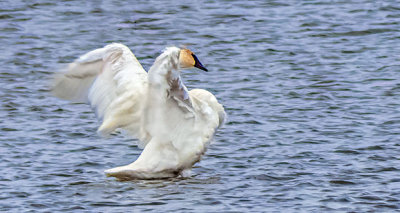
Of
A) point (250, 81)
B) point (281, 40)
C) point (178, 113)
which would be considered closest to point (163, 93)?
point (178, 113)

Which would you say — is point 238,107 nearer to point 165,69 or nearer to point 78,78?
point 78,78

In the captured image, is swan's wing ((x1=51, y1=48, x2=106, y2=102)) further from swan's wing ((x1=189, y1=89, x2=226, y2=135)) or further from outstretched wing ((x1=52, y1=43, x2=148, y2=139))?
swan's wing ((x1=189, y1=89, x2=226, y2=135))

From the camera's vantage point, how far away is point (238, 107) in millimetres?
11727

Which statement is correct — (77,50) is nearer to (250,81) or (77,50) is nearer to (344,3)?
(250,81)

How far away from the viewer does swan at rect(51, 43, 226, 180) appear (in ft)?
28.2

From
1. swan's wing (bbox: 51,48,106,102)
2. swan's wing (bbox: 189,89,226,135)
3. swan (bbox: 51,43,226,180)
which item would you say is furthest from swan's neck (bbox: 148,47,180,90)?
swan's wing (bbox: 51,48,106,102)

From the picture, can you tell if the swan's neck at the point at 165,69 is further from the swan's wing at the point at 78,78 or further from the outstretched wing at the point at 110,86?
the swan's wing at the point at 78,78

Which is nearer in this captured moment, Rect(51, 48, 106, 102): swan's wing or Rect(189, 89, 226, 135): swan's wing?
Rect(189, 89, 226, 135): swan's wing

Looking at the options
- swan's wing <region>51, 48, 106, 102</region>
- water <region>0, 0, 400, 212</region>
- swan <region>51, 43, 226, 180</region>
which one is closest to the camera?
water <region>0, 0, 400, 212</region>

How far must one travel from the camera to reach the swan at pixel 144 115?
28.2 feet

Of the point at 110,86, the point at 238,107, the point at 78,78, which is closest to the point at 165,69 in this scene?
the point at 110,86

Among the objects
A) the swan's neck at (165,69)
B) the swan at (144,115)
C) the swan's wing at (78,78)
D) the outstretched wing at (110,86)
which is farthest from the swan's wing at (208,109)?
the swan's wing at (78,78)

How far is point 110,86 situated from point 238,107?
3.14m

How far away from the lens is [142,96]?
859 cm
